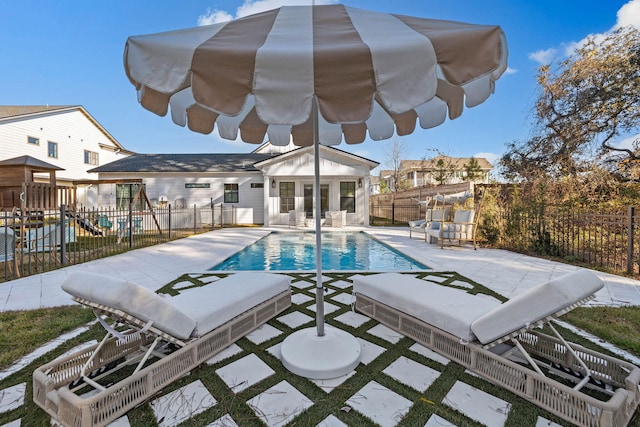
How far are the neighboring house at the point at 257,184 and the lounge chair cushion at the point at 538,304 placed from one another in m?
12.3

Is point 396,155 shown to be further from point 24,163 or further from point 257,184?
point 24,163

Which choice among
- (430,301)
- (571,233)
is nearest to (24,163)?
(430,301)

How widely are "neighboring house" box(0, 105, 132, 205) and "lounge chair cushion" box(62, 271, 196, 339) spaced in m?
18.9

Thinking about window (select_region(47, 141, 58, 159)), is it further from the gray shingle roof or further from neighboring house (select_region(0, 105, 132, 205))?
the gray shingle roof

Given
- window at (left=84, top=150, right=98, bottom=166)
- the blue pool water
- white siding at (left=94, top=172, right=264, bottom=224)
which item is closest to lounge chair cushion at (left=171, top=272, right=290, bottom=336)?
the blue pool water

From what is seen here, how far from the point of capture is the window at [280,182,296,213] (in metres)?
15.3

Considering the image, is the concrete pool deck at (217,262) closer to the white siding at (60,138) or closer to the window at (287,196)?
the window at (287,196)

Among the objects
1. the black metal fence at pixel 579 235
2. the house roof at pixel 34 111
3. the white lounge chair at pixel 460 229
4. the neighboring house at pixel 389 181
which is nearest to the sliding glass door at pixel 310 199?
the white lounge chair at pixel 460 229

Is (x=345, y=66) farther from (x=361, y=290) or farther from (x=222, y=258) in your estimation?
(x=222, y=258)

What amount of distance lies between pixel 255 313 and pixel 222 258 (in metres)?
4.20

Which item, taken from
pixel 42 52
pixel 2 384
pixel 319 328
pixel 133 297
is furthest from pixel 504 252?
pixel 42 52

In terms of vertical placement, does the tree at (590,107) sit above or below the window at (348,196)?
above

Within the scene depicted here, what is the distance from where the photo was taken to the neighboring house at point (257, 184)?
47.2 ft

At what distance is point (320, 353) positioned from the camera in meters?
2.27
